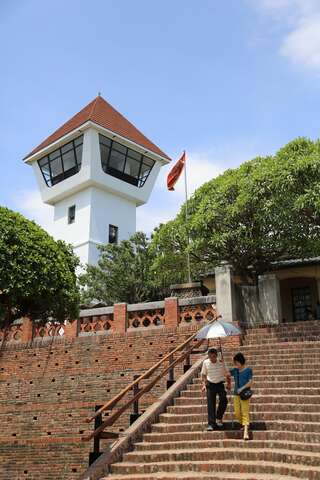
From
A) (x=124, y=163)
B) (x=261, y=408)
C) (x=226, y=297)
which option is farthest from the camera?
(x=124, y=163)

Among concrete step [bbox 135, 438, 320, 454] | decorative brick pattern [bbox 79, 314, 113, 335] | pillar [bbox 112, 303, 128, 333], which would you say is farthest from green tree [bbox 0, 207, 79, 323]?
concrete step [bbox 135, 438, 320, 454]

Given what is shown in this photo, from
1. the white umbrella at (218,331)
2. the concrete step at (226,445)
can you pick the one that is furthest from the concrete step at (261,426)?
the white umbrella at (218,331)

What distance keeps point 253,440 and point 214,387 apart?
104 centimetres

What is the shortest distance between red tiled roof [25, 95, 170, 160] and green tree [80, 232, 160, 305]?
344 inches

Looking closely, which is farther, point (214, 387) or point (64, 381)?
point (64, 381)

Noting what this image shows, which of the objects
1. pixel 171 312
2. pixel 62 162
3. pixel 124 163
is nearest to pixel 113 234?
pixel 124 163

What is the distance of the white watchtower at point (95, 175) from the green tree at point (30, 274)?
49.5ft

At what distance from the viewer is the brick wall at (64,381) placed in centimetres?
1166

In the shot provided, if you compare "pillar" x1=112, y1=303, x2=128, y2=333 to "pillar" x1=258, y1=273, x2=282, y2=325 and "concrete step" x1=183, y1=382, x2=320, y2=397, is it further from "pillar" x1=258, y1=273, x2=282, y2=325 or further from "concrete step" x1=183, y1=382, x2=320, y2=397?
"concrete step" x1=183, y1=382, x2=320, y2=397

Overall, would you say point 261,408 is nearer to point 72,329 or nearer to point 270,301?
point 270,301

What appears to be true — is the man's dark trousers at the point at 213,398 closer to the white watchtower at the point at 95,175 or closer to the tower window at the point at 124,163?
the white watchtower at the point at 95,175

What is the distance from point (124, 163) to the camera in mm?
30516

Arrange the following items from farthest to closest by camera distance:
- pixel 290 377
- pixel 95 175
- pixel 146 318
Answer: pixel 95 175, pixel 146 318, pixel 290 377

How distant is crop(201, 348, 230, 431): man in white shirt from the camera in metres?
8.33
